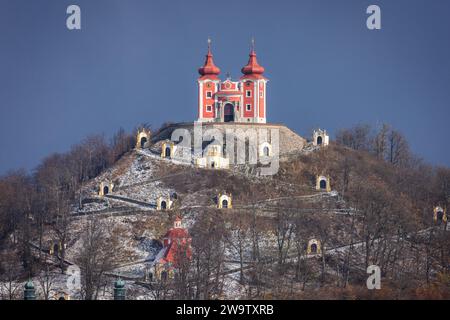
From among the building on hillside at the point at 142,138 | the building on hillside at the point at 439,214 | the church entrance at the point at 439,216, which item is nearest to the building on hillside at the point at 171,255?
the building on hillside at the point at 142,138

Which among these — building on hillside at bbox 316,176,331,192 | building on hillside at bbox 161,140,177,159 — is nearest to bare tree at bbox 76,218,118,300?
building on hillside at bbox 161,140,177,159

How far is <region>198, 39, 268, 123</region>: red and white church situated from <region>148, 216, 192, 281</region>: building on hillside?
20101 mm

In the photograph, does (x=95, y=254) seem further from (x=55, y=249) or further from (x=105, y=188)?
(x=105, y=188)

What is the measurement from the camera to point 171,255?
119 metres

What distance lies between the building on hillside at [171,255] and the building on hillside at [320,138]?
20.4 metres

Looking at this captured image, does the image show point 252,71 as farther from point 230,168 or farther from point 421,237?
point 421,237

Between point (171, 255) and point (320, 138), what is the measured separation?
25.1 metres

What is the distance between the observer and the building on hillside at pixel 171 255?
116 m

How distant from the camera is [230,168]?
134 meters

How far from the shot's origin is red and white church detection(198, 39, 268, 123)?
14112 cm

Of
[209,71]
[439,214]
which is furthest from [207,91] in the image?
[439,214]

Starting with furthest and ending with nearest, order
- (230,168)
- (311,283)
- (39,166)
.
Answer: (39,166) → (230,168) → (311,283)
